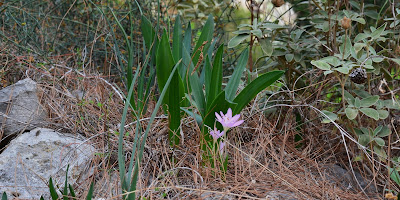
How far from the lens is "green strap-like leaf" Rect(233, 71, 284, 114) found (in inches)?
63.2

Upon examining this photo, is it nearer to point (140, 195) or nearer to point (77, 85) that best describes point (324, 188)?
point (140, 195)

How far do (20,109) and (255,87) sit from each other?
1085mm

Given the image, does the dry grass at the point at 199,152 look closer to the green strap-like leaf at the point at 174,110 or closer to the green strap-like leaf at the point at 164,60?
the green strap-like leaf at the point at 174,110

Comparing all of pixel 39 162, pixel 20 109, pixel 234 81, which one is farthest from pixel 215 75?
pixel 20 109

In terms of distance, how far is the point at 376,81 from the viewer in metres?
2.23

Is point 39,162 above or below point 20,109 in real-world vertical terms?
below

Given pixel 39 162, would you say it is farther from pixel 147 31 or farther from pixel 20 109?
pixel 147 31

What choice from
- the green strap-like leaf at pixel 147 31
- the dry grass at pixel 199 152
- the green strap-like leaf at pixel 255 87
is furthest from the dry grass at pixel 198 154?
the green strap-like leaf at pixel 147 31

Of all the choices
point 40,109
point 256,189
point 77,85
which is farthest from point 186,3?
point 256,189

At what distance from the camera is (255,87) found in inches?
64.5

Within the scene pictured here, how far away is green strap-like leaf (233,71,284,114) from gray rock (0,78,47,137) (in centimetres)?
90

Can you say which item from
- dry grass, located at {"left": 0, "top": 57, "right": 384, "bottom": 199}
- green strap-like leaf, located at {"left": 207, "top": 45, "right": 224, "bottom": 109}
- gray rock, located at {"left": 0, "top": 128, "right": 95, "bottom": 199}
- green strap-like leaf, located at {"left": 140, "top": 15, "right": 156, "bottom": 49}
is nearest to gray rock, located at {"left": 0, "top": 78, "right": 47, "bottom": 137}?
dry grass, located at {"left": 0, "top": 57, "right": 384, "bottom": 199}

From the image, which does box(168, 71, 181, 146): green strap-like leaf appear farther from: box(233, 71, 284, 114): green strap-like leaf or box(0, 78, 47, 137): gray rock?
box(0, 78, 47, 137): gray rock

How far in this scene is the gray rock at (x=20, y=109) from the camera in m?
1.94
